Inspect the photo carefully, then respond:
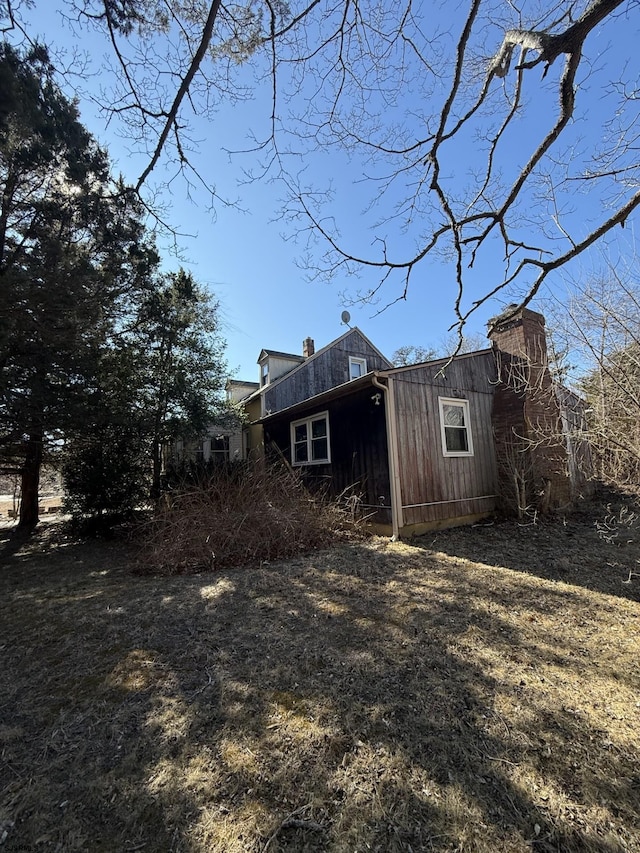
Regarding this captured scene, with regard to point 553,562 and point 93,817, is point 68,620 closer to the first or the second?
point 93,817

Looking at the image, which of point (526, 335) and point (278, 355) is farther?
point (278, 355)

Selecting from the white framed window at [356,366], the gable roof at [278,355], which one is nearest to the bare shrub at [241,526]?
the white framed window at [356,366]

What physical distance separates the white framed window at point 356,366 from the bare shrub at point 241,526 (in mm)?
8789

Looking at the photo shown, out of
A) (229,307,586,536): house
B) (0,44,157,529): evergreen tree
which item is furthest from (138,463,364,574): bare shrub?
(0,44,157,529): evergreen tree

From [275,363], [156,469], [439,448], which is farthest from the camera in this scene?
[275,363]

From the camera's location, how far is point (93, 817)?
180 cm

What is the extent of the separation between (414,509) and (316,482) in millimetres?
3125

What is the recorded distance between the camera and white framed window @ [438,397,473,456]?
28.1ft

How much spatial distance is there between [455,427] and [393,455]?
2.12 meters

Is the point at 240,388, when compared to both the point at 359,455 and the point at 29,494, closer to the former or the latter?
the point at 29,494

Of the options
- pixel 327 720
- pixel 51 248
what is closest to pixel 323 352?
pixel 51 248

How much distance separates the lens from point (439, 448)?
836 centimetres

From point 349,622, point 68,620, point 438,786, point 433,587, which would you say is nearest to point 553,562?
point 433,587

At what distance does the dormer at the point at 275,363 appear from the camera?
645 inches
